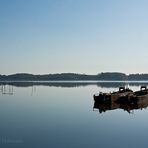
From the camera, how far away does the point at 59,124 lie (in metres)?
35.7

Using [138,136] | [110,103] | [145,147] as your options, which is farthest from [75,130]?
[110,103]

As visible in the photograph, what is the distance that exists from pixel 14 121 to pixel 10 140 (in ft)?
34.1

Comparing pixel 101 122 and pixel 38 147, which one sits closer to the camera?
pixel 38 147

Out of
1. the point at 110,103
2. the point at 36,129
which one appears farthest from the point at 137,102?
the point at 36,129

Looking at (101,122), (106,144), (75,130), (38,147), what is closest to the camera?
(38,147)

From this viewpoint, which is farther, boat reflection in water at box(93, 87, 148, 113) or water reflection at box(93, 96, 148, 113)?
boat reflection in water at box(93, 87, 148, 113)

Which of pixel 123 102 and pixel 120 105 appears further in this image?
pixel 123 102

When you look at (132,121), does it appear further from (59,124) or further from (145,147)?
(145,147)

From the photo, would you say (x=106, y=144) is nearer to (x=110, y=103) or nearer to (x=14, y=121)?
(x=14, y=121)

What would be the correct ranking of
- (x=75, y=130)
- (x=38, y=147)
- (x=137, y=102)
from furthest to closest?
(x=137, y=102), (x=75, y=130), (x=38, y=147)

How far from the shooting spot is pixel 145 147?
2516cm

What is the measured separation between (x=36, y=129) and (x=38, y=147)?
7110mm

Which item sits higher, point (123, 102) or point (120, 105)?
point (123, 102)

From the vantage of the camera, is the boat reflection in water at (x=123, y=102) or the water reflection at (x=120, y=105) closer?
the water reflection at (x=120, y=105)
